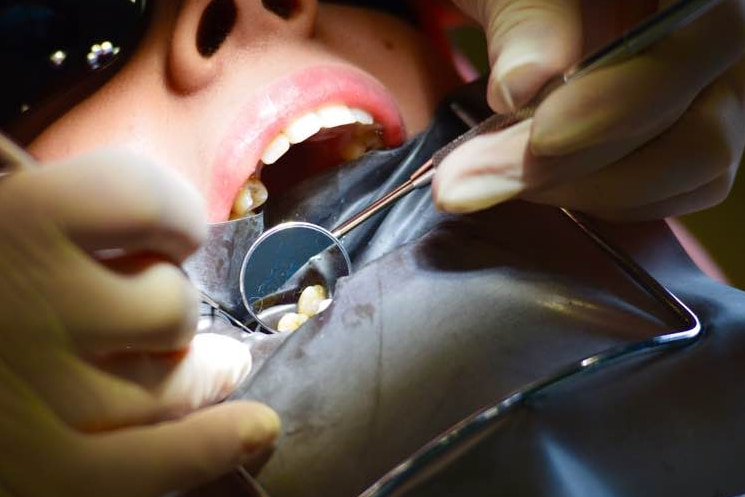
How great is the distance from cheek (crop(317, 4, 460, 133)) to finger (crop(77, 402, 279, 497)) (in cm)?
46

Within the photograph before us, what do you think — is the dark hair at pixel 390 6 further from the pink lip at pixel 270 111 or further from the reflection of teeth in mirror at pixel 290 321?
the reflection of teeth in mirror at pixel 290 321

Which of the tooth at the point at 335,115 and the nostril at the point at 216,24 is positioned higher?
the nostril at the point at 216,24

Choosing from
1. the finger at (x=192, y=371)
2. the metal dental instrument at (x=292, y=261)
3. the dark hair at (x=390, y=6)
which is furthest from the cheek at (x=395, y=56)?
the finger at (x=192, y=371)

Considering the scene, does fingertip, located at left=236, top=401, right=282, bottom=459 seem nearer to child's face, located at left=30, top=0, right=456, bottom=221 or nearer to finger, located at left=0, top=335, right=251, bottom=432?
finger, located at left=0, top=335, right=251, bottom=432

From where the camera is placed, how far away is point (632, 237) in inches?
32.3

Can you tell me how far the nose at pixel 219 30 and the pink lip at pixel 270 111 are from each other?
0.06 metres

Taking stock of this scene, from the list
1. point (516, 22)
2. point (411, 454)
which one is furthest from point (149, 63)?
point (411, 454)

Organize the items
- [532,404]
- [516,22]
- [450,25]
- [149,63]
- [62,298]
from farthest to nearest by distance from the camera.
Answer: [450,25] < [149,63] < [516,22] < [532,404] < [62,298]

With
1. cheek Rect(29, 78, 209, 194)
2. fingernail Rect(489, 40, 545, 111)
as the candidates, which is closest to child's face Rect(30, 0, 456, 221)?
cheek Rect(29, 78, 209, 194)

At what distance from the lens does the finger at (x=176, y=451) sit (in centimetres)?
56

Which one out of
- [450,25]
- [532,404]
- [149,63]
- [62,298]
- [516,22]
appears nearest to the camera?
[62,298]

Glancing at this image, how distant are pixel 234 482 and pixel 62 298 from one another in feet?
0.70

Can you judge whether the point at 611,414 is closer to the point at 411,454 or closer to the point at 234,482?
the point at 411,454

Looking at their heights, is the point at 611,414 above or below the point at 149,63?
below
